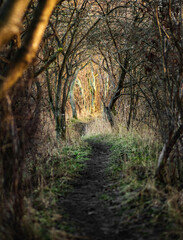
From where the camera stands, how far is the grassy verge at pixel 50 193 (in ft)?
8.05

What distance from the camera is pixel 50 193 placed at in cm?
364

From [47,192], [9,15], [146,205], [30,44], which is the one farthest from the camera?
[47,192]

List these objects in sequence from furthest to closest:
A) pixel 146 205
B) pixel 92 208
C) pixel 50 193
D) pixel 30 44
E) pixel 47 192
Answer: pixel 47 192 → pixel 50 193 → pixel 92 208 → pixel 146 205 → pixel 30 44

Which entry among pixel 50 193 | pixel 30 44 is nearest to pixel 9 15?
pixel 30 44

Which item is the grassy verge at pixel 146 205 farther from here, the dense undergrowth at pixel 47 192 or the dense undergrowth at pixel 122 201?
the dense undergrowth at pixel 47 192

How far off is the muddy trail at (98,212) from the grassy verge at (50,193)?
138 mm

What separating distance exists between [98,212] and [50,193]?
796mm

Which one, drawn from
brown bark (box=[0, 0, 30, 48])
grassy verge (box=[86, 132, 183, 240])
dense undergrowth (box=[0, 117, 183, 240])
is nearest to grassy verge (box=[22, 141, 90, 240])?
dense undergrowth (box=[0, 117, 183, 240])

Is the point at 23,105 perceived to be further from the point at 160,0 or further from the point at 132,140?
the point at 132,140

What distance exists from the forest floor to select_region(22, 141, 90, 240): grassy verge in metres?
0.12

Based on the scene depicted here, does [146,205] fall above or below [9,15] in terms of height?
below

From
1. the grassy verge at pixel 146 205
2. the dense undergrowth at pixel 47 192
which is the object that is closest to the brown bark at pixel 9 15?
the dense undergrowth at pixel 47 192

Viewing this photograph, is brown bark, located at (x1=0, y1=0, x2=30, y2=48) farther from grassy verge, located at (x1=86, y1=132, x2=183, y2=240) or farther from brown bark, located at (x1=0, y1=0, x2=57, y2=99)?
grassy verge, located at (x1=86, y1=132, x2=183, y2=240)

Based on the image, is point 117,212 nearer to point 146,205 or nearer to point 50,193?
point 146,205
